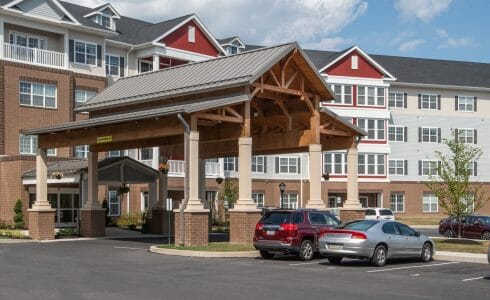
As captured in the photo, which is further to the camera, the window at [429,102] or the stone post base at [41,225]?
the window at [429,102]

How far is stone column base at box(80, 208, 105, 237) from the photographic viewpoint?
34.4 m

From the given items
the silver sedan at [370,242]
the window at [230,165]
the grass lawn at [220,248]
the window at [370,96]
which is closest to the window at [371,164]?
the window at [370,96]

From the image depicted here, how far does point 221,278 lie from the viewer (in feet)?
56.1

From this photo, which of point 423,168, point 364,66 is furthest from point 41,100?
point 423,168

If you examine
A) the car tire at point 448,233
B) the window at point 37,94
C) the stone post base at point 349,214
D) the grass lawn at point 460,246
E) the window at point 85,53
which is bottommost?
the car tire at point 448,233

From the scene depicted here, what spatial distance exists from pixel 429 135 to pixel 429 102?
2.98 metres

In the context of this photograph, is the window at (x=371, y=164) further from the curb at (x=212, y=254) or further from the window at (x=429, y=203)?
the curb at (x=212, y=254)

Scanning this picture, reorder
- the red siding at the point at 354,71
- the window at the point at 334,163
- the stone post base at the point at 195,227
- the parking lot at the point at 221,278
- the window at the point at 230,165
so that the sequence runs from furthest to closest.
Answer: the window at the point at 334,163
the red siding at the point at 354,71
the window at the point at 230,165
the stone post base at the point at 195,227
the parking lot at the point at 221,278

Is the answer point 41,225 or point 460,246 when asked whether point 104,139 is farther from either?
point 460,246

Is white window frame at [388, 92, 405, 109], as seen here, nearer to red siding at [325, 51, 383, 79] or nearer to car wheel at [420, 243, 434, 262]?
red siding at [325, 51, 383, 79]

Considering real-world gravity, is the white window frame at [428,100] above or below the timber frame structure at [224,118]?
above

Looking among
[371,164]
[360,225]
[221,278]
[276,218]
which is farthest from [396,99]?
[221,278]

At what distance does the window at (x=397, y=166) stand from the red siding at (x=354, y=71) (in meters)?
7.87

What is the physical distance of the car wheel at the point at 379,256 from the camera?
20328 millimetres
